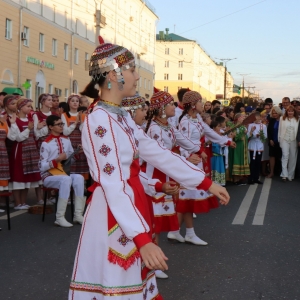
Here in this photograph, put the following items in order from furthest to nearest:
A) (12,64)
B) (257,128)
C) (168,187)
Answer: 1. (12,64)
2. (257,128)
3. (168,187)

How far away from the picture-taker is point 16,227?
8328mm

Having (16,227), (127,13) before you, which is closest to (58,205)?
(16,227)

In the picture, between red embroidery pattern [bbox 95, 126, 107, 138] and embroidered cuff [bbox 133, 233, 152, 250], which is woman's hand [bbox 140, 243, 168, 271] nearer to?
embroidered cuff [bbox 133, 233, 152, 250]

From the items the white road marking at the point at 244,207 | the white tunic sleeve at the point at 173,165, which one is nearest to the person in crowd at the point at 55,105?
the white road marking at the point at 244,207

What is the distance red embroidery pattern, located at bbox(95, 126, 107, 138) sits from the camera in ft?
10.0

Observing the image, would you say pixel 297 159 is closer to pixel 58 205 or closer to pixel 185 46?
pixel 58 205

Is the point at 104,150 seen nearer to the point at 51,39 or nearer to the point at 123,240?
the point at 123,240

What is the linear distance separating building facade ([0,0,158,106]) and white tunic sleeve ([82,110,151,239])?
981 inches

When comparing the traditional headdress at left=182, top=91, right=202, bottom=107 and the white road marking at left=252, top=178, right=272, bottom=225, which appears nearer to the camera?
the traditional headdress at left=182, top=91, right=202, bottom=107

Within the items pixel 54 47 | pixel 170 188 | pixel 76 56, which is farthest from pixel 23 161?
pixel 76 56

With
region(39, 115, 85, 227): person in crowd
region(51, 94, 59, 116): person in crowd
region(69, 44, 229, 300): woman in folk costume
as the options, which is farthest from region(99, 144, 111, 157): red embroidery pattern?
region(51, 94, 59, 116): person in crowd

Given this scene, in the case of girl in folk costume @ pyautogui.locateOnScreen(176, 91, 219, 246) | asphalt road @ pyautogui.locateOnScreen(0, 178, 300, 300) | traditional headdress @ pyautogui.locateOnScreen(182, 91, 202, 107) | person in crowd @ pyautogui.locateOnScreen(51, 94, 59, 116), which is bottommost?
asphalt road @ pyautogui.locateOnScreen(0, 178, 300, 300)

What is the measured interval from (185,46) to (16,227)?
8880 cm

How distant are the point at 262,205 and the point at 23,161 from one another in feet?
14.4
